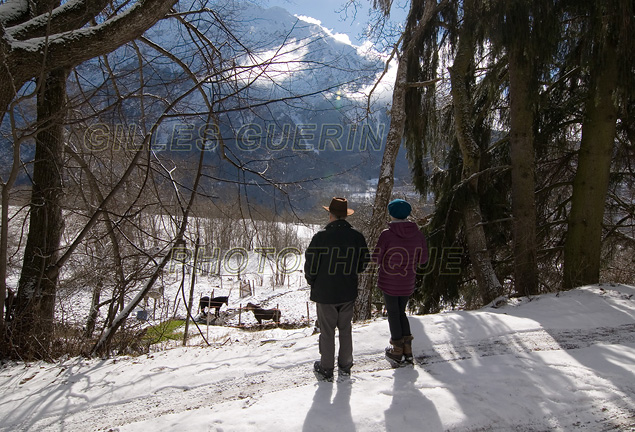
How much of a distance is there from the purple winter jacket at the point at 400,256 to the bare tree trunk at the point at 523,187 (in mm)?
3595

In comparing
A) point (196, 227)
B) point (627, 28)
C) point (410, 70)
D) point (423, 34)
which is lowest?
point (196, 227)

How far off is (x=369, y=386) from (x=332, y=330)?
537 mm

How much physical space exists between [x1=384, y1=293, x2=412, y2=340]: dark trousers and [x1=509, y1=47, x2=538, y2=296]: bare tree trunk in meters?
3.62

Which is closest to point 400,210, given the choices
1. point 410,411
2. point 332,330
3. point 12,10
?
point 332,330

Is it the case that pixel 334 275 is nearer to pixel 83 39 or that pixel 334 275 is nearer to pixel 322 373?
pixel 322 373

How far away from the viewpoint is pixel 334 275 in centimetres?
330

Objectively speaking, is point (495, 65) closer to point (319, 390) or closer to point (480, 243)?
point (480, 243)

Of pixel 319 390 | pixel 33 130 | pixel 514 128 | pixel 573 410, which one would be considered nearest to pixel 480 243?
pixel 514 128

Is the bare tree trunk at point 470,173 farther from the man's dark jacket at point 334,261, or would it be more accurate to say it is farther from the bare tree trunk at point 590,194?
the man's dark jacket at point 334,261

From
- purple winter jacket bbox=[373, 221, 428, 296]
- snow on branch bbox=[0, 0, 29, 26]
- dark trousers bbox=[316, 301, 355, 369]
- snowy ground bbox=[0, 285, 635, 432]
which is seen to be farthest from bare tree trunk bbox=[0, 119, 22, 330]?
purple winter jacket bbox=[373, 221, 428, 296]

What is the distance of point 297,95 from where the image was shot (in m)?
4.10

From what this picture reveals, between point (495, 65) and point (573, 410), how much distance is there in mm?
5912

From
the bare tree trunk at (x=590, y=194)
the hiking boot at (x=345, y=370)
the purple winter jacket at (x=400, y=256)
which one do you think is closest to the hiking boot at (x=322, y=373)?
the hiking boot at (x=345, y=370)

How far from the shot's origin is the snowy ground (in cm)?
273
